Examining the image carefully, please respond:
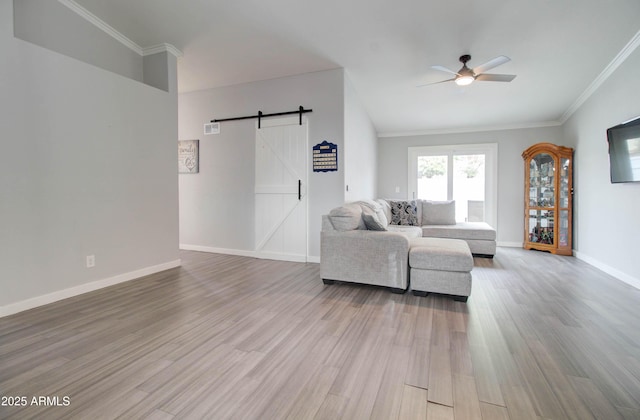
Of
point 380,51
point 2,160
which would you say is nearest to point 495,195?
point 380,51

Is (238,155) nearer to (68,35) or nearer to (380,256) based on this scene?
(68,35)

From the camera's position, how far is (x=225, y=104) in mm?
4953

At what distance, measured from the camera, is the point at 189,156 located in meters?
5.25

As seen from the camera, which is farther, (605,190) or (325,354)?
(605,190)

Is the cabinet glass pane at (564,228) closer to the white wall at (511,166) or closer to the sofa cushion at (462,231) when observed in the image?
the white wall at (511,166)

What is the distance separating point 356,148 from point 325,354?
143 inches

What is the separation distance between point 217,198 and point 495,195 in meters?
5.74

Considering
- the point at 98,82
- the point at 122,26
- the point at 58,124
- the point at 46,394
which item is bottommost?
the point at 46,394

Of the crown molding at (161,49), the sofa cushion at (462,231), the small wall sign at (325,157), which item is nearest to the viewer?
the crown molding at (161,49)

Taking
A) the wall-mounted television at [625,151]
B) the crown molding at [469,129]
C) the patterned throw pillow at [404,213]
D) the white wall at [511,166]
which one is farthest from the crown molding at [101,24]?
the wall-mounted television at [625,151]

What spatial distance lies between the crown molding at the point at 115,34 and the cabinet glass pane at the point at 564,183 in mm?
6662

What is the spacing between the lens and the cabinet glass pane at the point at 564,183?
16.9ft

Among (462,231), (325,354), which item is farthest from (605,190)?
(325,354)

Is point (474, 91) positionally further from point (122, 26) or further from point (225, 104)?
point (122, 26)
